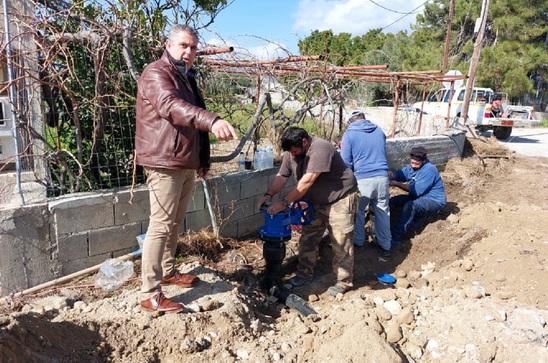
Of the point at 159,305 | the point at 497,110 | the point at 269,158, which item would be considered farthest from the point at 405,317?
the point at 497,110

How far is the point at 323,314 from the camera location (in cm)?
367

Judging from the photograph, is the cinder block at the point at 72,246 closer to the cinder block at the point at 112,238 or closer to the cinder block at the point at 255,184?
the cinder block at the point at 112,238

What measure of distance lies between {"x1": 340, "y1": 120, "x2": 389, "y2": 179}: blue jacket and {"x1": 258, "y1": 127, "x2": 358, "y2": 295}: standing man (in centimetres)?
81

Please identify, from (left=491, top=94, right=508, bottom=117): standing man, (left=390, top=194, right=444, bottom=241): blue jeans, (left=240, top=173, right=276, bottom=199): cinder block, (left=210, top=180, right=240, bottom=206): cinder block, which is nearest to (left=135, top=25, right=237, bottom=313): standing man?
(left=210, top=180, right=240, bottom=206): cinder block

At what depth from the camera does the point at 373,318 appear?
3.25 meters

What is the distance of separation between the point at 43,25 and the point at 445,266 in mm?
4662

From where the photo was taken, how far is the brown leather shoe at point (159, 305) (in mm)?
2914

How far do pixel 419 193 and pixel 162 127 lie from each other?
12.9 ft

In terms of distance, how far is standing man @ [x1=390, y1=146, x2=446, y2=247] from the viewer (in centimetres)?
541

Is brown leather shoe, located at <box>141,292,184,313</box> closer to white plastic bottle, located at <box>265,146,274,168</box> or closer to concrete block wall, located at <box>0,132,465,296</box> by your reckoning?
concrete block wall, located at <box>0,132,465,296</box>

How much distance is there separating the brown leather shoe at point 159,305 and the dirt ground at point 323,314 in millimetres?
48

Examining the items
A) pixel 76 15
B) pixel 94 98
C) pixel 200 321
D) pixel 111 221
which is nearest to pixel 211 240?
pixel 111 221

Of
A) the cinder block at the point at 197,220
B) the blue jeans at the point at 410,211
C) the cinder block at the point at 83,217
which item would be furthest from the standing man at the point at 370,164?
Answer: the cinder block at the point at 83,217

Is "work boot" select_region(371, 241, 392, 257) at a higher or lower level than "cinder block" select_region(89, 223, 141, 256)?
lower
